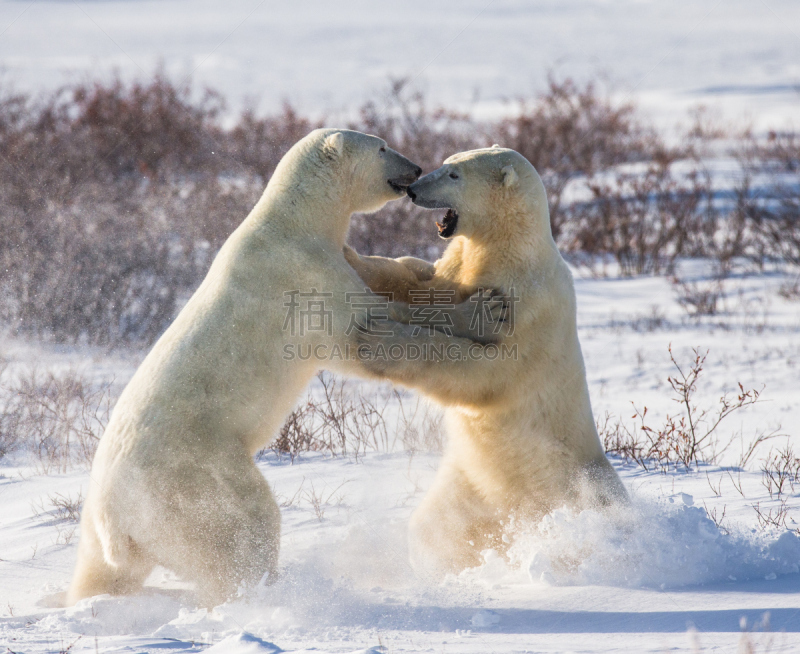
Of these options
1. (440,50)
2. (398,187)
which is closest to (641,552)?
(398,187)

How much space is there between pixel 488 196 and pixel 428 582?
1347mm

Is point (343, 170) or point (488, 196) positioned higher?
point (343, 170)

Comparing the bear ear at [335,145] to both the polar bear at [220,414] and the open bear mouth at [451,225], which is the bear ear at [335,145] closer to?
the polar bear at [220,414]

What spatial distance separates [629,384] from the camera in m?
5.64

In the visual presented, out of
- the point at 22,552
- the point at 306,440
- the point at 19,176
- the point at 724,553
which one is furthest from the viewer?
the point at 19,176

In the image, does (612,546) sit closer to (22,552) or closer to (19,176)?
(22,552)

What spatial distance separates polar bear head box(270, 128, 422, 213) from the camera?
298cm

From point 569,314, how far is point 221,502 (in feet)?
4.34

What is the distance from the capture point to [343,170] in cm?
304

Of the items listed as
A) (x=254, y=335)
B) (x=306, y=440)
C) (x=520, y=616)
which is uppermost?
(x=254, y=335)

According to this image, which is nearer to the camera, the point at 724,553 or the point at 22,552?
the point at 724,553

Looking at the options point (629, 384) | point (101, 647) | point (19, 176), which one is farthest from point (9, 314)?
point (101, 647)

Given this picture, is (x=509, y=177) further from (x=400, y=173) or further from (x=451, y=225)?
(x=400, y=173)

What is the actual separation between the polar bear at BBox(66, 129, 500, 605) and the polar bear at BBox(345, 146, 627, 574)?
0.73 feet
